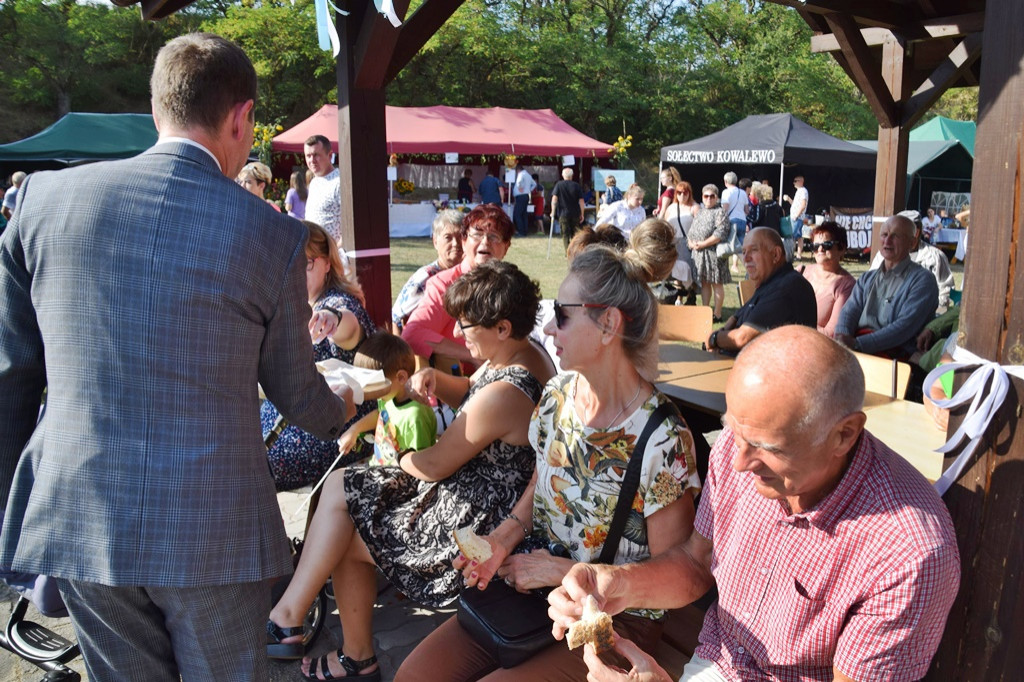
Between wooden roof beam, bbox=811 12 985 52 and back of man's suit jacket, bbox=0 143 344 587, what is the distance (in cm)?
571

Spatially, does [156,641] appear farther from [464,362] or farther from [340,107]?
[340,107]

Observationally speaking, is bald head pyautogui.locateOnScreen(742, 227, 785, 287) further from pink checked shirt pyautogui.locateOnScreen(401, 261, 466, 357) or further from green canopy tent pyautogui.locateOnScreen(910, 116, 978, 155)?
green canopy tent pyautogui.locateOnScreen(910, 116, 978, 155)

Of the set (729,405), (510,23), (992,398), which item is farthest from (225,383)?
(510,23)

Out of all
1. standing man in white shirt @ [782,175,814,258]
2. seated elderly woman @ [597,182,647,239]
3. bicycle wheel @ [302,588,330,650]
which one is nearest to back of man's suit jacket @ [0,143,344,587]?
bicycle wheel @ [302,588,330,650]

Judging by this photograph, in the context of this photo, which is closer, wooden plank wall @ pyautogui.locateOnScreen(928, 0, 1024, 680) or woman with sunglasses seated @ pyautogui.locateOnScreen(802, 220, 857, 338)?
wooden plank wall @ pyautogui.locateOnScreen(928, 0, 1024, 680)

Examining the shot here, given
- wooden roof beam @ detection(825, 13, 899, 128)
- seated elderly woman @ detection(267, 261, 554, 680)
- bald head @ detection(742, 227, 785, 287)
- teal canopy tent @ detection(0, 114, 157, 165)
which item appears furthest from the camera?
teal canopy tent @ detection(0, 114, 157, 165)

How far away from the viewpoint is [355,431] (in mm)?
3047

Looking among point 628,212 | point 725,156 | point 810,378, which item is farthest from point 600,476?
point 725,156

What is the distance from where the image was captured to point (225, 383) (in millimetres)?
1621

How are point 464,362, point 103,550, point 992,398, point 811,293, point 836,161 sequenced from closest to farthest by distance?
point 992,398 → point 103,550 → point 464,362 → point 811,293 → point 836,161

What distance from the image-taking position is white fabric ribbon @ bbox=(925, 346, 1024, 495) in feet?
4.57

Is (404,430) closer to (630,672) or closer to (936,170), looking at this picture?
(630,672)

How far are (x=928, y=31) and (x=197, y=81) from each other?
21.9 ft

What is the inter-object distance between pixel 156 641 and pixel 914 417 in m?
2.77
